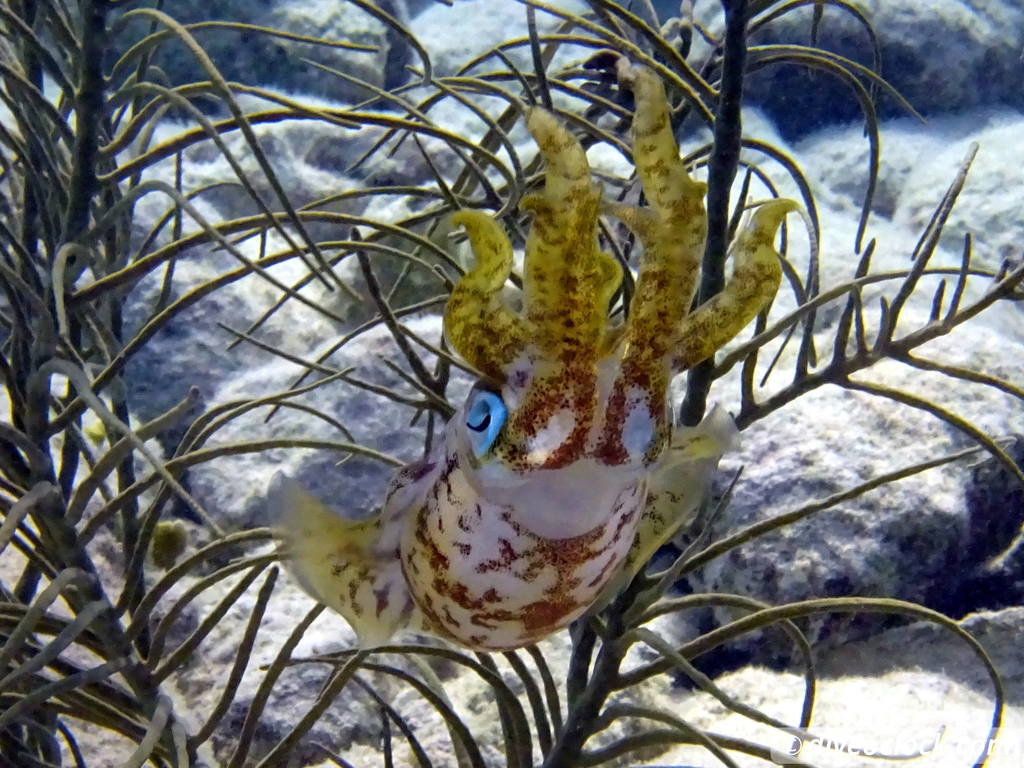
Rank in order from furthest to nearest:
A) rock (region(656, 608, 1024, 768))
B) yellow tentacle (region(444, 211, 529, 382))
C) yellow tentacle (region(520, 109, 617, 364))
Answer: rock (region(656, 608, 1024, 768)) → yellow tentacle (region(444, 211, 529, 382)) → yellow tentacle (region(520, 109, 617, 364))

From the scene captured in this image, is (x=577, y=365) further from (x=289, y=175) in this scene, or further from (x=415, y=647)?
(x=289, y=175)

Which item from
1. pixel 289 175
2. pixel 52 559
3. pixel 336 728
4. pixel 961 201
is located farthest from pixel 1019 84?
pixel 52 559

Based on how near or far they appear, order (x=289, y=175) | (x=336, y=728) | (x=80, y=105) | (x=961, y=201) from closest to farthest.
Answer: (x=80, y=105), (x=336, y=728), (x=289, y=175), (x=961, y=201)

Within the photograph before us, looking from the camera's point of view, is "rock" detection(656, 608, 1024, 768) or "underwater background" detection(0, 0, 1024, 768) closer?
"underwater background" detection(0, 0, 1024, 768)

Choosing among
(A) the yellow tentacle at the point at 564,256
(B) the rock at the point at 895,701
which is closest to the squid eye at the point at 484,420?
(A) the yellow tentacle at the point at 564,256

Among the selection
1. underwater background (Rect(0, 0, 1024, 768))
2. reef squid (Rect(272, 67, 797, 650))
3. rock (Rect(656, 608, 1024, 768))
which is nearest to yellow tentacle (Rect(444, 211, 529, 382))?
reef squid (Rect(272, 67, 797, 650))

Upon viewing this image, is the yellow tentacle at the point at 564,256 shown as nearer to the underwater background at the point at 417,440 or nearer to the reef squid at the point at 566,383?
the reef squid at the point at 566,383

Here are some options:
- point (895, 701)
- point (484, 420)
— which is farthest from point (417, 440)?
point (484, 420)

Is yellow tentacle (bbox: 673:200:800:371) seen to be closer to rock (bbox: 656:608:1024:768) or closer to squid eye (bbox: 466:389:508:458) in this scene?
squid eye (bbox: 466:389:508:458)
